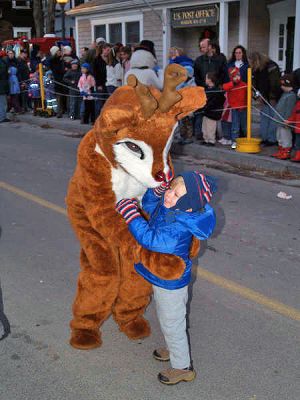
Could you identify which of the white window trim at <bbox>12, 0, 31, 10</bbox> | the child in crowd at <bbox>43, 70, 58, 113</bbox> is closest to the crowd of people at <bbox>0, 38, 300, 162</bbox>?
the child in crowd at <bbox>43, 70, 58, 113</bbox>

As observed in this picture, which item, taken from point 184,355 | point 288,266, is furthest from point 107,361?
point 288,266

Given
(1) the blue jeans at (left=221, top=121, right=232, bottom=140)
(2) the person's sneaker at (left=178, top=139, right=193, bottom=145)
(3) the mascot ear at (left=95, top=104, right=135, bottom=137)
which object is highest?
(3) the mascot ear at (left=95, top=104, right=135, bottom=137)

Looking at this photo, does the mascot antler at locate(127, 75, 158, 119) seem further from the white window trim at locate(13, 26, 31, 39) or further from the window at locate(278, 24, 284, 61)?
the white window trim at locate(13, 26, 31, 39)

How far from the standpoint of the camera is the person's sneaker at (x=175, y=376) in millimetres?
3150

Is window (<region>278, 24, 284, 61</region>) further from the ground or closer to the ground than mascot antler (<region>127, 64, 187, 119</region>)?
further from the ground

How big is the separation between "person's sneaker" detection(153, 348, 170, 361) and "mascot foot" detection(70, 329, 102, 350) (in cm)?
41

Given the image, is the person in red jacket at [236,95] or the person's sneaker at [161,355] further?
the person in red jacket at [236,95]

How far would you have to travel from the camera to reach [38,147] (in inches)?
446

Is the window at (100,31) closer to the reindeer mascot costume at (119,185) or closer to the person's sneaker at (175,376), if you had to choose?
the reindeer mascot costume at (119,185)

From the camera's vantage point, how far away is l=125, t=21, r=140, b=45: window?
1871cm

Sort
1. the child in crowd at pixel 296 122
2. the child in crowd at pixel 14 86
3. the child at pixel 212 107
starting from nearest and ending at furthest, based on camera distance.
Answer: the child in crowd at pixel 296 122 < the child at pixel 212 107 < the child in crowd at pixel 14 86

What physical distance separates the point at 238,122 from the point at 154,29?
8.73 meters

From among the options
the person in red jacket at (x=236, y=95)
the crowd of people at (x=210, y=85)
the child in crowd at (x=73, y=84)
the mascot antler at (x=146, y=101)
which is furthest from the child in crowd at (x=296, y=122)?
the child in crowd at (x=73, y=84)

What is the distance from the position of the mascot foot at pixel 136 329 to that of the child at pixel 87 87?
33.6ft
